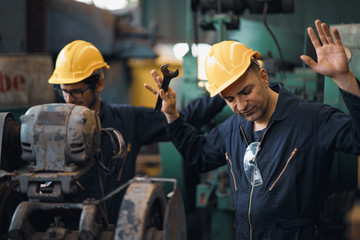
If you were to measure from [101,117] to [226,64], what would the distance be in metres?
0.80

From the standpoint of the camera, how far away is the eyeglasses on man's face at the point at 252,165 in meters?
1.64

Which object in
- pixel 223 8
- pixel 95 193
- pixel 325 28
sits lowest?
pixel 95 193

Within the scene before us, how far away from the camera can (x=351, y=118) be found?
1.46 meters

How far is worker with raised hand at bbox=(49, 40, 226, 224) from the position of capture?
1996 mm

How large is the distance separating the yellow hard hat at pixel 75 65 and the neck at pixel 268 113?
2.81 ft

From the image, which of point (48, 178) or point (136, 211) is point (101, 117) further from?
point (136, 211)

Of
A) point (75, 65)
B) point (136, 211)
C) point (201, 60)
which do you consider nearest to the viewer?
point (136, 211)

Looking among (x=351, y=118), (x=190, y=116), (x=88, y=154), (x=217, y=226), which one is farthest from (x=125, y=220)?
(x=217, y=226)

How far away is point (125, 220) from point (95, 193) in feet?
2.45

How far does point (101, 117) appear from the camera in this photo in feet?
7.11

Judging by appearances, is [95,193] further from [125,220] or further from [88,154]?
[125,220]

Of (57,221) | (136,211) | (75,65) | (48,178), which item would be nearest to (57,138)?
(48,178)

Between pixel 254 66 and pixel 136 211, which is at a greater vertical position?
pixel 254 66

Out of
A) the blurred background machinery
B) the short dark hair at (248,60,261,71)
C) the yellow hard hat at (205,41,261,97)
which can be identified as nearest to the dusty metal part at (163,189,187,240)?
the yellow hard hat at (205,41,261,97)
